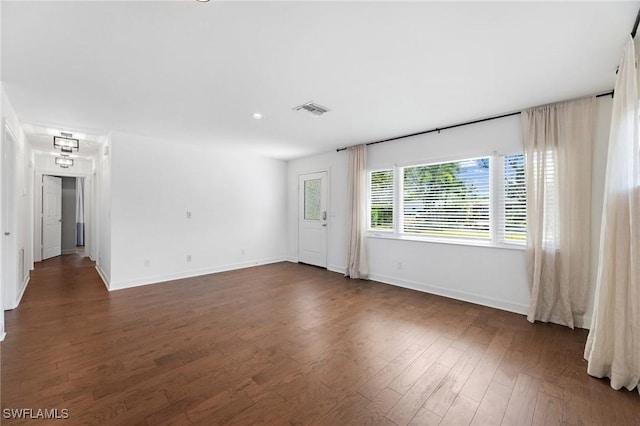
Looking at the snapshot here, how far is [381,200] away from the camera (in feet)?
16.4

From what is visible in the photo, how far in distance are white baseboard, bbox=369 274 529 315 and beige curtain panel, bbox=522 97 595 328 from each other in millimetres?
272

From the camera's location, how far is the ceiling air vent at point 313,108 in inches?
125

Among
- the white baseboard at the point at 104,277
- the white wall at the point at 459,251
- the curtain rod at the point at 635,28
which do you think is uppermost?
the curtain rod at the point at 635,28

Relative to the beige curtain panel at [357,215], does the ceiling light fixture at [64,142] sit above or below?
above

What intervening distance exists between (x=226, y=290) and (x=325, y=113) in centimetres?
314

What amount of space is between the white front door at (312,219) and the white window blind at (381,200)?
1.18 m

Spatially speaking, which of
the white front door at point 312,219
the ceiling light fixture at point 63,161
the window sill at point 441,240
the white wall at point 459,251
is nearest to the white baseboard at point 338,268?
the white wall at point 459,251

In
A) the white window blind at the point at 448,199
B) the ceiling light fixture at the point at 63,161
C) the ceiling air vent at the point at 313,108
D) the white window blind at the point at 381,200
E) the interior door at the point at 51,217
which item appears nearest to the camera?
the ceiling air vent at the point at 313,108

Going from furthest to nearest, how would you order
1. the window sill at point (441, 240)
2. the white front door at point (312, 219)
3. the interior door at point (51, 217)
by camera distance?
1. the interior door at point (51, 217)
2. the white front door at point (312, 219)
3. the window sill at point (441, 240)

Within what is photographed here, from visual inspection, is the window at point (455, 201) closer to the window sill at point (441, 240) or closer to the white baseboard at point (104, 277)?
the window sill at point (441, 240)

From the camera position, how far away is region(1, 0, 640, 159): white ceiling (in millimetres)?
1719

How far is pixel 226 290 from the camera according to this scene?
4312 millimetres

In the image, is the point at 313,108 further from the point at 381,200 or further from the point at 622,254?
the point at 622,254

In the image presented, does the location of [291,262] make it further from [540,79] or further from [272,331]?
[540,79]
